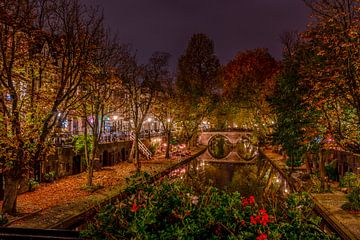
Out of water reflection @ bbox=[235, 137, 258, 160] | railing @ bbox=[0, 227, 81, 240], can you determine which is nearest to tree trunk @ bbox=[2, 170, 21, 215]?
railing @ bbox=[0, 227, 81, 240]

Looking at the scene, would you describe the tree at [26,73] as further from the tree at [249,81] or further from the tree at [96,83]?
the tree at [249,81]

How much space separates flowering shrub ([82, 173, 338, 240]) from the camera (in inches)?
158

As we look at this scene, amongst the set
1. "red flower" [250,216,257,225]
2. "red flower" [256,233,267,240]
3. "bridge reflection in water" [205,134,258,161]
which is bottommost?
"bridge reflection in water" [205,134,258,161]

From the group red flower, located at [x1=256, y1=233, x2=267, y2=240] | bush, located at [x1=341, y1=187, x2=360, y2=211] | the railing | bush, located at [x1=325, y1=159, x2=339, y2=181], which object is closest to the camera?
red flower, located at [x1=256, y1=233, x2=267, y2=240]

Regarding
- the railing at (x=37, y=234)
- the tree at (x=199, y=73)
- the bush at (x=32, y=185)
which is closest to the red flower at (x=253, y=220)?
the railing at (x=37, y=234)

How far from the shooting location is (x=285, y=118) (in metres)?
19.0

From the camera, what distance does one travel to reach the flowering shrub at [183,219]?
13.1 ft

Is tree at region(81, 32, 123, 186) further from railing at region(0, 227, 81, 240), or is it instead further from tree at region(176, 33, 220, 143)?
tree at region(176, 33, 220, 143)

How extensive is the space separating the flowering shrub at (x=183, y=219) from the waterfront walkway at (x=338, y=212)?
7117mm

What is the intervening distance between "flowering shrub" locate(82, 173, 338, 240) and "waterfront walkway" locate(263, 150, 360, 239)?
7117 millimetres

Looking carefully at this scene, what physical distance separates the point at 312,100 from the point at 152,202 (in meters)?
12.4

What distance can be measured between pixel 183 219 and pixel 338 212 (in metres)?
10.4

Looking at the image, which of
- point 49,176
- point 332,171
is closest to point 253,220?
point 49,176

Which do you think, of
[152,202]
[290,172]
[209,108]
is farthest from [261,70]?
[152,202]
